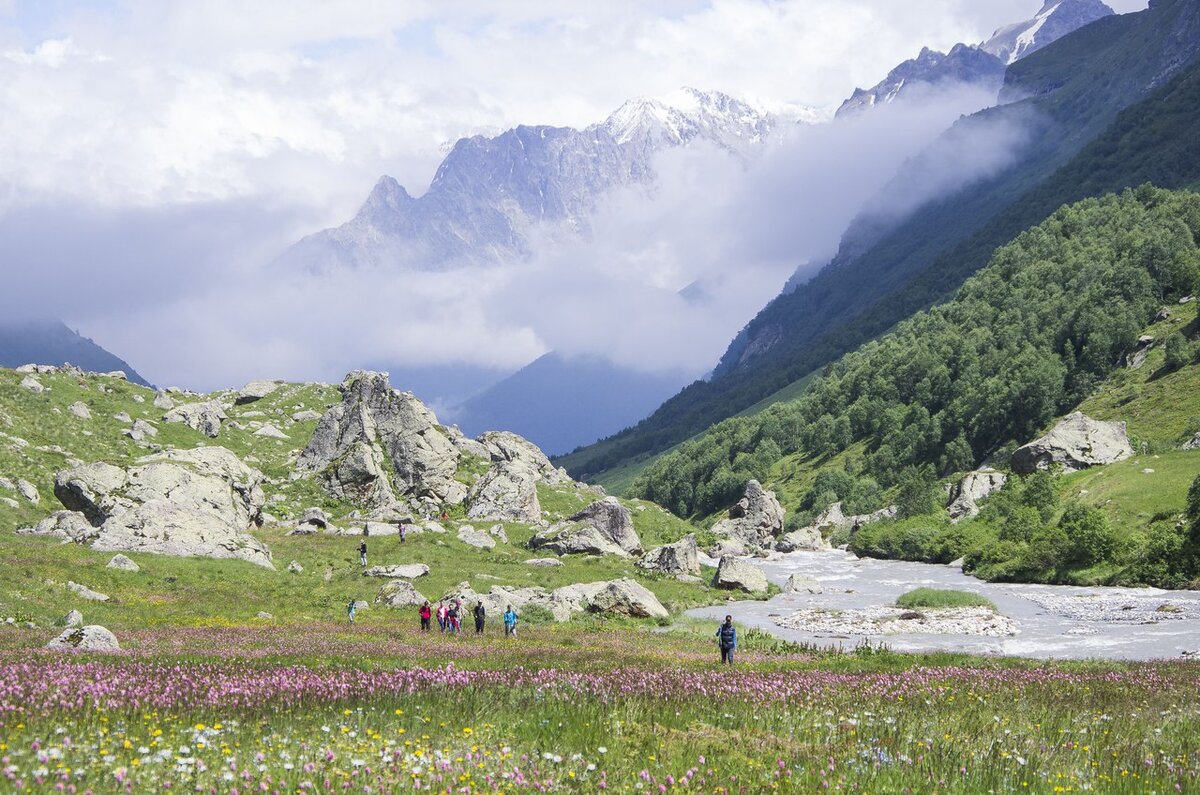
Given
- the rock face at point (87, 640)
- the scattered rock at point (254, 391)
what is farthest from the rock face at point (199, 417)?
the rock face at point (87, 640)

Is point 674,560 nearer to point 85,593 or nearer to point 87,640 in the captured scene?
point 85,593

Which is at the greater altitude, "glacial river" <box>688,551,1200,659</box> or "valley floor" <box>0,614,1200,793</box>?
"valley floor" <box>0,614,1200,793</box>

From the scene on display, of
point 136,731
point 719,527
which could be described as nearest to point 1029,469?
point 719,527

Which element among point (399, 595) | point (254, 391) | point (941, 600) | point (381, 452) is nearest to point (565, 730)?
point (399, 595)

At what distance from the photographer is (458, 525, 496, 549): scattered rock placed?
69688mm

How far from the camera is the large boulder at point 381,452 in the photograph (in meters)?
85.8

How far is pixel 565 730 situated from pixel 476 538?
6066 cm

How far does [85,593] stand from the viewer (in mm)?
38875

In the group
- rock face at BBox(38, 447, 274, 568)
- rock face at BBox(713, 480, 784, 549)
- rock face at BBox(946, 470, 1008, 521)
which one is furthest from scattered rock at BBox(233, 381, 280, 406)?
rock face at BBox(946, 470, 1008, 521)

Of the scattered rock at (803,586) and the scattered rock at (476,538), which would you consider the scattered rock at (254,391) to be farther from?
the scattered rock at (803,586)

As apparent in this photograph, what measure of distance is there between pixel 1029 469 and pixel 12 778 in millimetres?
126299

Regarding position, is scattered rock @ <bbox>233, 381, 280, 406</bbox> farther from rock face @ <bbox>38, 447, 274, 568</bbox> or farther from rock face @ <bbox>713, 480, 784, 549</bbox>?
rock face @ <bbox>713, 480, 784, 549</bbox>

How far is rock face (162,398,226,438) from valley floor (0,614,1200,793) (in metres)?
82.4

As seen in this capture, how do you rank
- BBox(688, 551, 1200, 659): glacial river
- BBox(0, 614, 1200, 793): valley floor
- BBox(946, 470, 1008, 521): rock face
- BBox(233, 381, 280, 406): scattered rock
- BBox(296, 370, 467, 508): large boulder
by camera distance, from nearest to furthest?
1. BBox(0, 614, 1200, 793): valley floor
2. BBox(688, 551, 1200, 659): glacial river
3. BBox(296, 370, 467, 508): large boulder
4. BBox(233, 381, 280, 406): scattered rock
5. BBox(946, 470, 1008, 521): rock face
